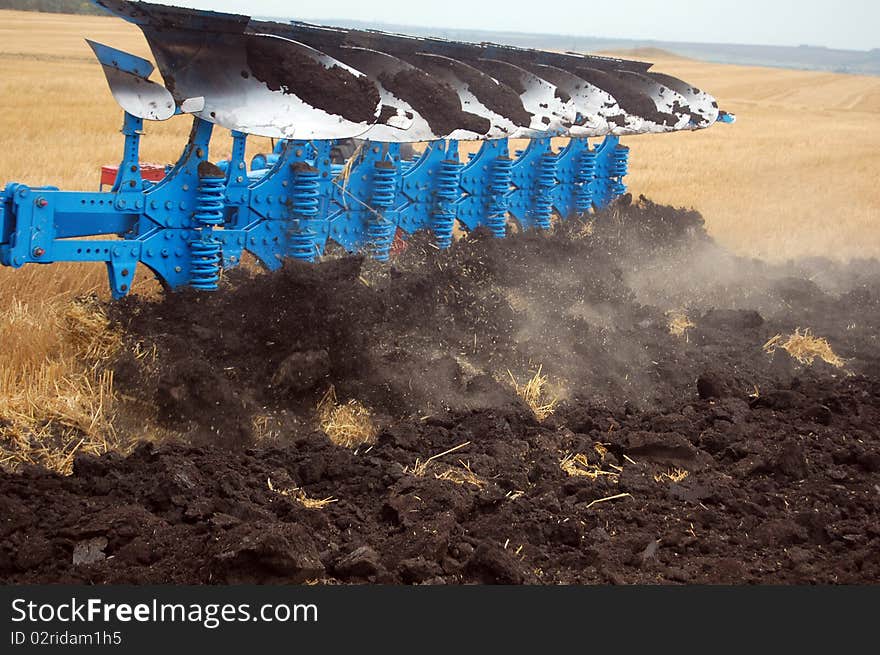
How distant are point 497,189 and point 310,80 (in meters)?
2.79

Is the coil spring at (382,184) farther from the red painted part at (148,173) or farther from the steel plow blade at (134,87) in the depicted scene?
the steel plow blade at (134,87)

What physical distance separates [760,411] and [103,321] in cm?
378

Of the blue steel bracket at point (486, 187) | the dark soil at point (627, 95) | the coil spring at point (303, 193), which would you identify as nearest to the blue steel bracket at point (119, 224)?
the coil spring at point (303, 193)

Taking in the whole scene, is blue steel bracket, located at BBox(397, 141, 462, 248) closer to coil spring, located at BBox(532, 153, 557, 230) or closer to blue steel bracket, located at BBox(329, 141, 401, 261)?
blue steel bracket, located at BBox(329, 141, 401, 261)

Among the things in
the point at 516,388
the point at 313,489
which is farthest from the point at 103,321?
the point at 516,388

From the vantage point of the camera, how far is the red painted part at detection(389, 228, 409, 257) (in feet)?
25.2

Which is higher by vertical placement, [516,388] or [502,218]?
[502,218]

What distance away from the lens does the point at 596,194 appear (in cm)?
1041

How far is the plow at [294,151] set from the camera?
5.59 meters

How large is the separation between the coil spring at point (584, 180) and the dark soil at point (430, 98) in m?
2.73

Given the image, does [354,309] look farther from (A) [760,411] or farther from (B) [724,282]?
(B) [724,282]

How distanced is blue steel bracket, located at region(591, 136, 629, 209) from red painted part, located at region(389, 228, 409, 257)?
3.03 m

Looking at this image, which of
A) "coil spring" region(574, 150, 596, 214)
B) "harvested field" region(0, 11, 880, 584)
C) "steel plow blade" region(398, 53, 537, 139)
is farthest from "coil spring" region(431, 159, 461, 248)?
"coil spring" region(574, 150, 596, 214)

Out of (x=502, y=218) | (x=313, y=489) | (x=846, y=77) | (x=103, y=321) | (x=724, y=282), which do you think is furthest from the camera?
(x=846, y=77)
